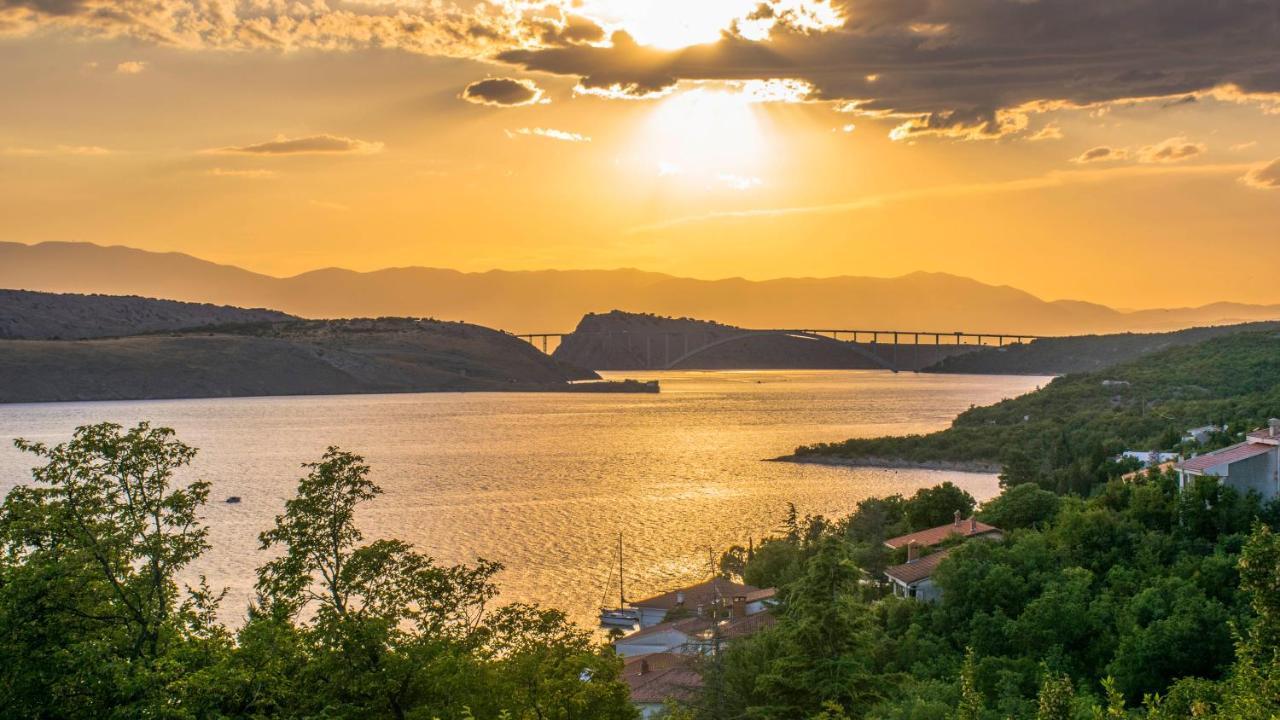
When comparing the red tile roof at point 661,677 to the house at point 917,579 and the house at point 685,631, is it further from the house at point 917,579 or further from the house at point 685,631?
the house at point 917,579

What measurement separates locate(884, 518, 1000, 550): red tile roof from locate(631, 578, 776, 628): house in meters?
3.71

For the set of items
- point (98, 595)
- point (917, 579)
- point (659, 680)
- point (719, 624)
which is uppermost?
point (98, 595)

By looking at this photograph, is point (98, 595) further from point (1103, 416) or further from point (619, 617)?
point (1103, 416)

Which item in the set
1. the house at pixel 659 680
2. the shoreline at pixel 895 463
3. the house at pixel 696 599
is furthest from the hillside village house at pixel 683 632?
Result: the shoreline at pixel 895 463

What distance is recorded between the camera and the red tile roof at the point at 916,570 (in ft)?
80.4

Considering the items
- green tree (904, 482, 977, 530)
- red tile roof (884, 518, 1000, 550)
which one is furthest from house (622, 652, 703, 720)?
green tree (904, 482, 977, 530)

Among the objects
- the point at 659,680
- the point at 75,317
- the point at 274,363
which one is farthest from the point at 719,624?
the point at 75,317

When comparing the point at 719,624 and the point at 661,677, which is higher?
the point at 719,624

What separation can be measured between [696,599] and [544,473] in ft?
147

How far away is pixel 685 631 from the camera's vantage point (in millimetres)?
26406

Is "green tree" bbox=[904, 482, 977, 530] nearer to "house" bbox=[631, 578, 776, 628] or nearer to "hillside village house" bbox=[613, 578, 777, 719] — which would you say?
"hillside village house" bbox=[613, 578, 777, 719]

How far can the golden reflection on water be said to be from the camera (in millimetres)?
43875

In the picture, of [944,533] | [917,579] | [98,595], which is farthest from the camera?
[944,533]

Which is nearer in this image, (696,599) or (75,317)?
(696,599)
